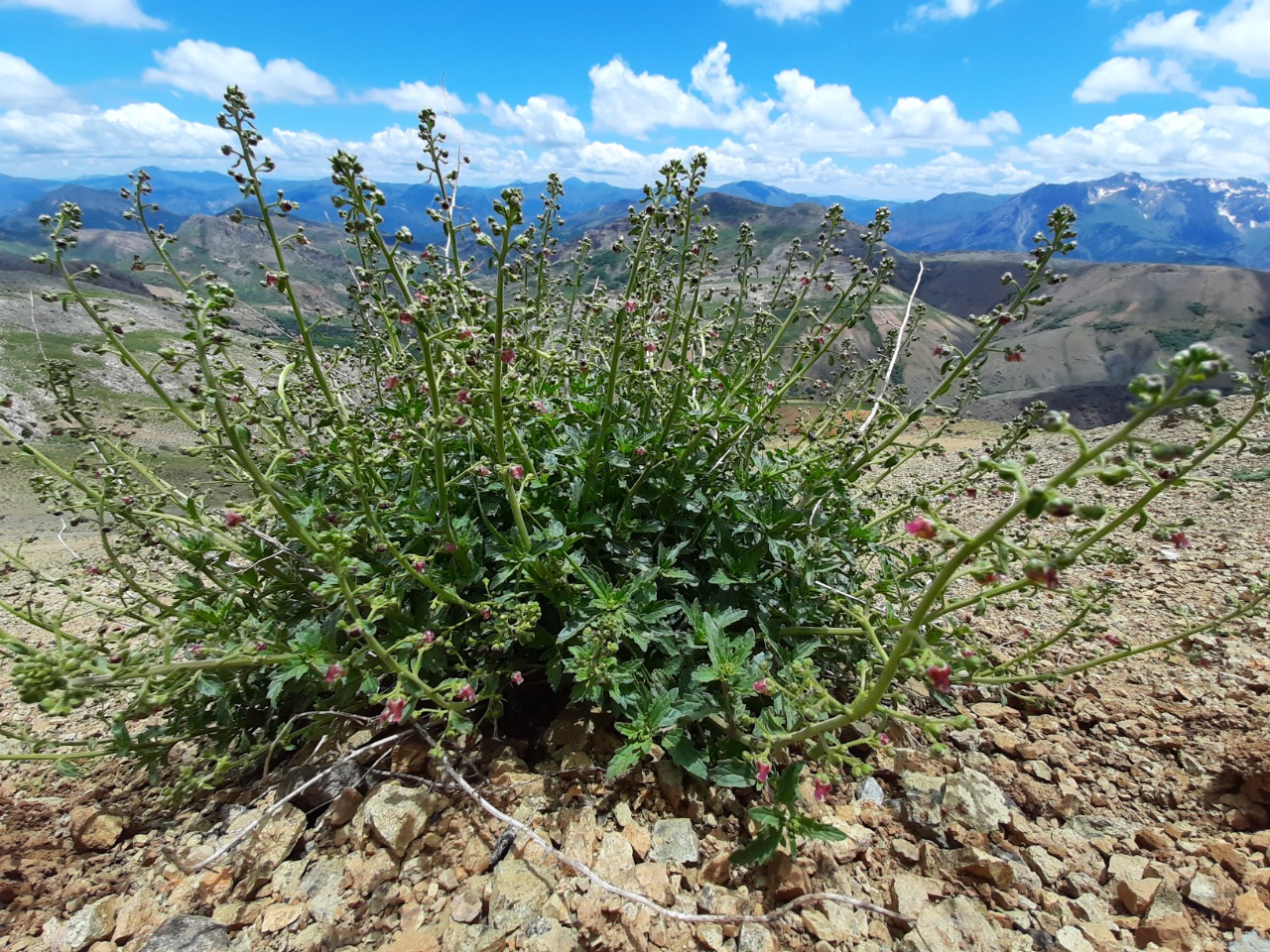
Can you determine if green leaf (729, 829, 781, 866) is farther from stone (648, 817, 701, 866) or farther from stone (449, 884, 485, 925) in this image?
stone (449, 884, 485, 925)

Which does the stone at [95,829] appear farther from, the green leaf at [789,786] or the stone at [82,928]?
the green leaf at [789,786]

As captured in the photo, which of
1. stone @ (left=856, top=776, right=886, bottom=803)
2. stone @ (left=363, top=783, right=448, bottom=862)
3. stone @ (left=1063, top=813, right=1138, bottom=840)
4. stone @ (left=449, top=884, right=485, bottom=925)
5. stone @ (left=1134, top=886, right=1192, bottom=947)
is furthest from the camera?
stone @ (left=856, top=776, right=886, bottom=803)

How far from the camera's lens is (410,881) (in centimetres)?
323

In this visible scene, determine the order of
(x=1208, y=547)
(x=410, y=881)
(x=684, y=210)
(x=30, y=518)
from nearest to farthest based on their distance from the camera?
(x=410, y=881)
(x=684, y=210)
(x=1208, y=547)
(x=30, y=518)

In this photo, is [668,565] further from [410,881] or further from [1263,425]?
[1263,425]

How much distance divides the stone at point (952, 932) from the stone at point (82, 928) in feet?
12.2

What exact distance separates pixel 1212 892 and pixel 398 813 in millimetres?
3987

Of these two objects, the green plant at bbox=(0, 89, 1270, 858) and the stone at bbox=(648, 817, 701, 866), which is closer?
the green plant at bbox=(0, 89, 1270, 858)

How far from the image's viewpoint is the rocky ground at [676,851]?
2.95 metres

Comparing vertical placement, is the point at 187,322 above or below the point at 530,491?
above

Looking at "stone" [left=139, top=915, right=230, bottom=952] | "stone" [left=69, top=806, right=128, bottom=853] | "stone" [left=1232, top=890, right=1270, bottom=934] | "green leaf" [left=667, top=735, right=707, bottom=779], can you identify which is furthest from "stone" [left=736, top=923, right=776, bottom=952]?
"stone" [left=69, top=806, right=128, bottom=853]

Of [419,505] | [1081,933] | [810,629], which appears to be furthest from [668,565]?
[1081,933]

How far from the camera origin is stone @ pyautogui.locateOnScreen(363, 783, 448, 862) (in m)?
3.38

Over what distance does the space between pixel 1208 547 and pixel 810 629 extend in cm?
529
